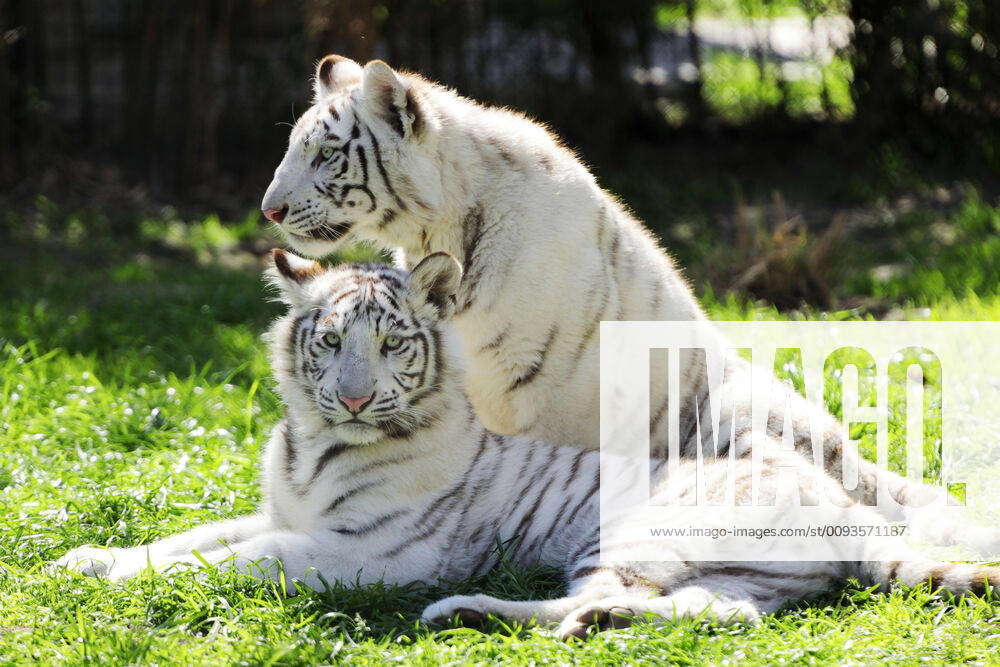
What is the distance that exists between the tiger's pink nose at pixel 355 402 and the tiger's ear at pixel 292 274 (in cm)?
45

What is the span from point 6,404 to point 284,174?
69.5 inches

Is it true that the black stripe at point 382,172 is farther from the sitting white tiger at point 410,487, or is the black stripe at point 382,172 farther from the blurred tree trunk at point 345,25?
the blurred tree trunk at point 345,25

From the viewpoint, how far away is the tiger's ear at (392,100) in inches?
164

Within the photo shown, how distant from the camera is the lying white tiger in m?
4.09

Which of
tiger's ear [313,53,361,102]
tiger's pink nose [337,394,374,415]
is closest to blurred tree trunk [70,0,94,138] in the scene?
tiger's ear [313,53,361,102]

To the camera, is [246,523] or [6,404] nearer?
[246,523]

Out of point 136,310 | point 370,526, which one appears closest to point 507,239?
point 370,526

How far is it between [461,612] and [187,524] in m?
1.30

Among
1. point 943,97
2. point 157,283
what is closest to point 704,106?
point 943,97

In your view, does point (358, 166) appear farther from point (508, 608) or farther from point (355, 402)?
point (508, 608)

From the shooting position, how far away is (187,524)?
13.5 feet

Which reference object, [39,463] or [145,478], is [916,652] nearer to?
[145,478]

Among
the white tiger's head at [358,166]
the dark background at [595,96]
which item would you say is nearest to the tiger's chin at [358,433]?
the white tiger's head at [358,166]

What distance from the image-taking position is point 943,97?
31.1 feet
